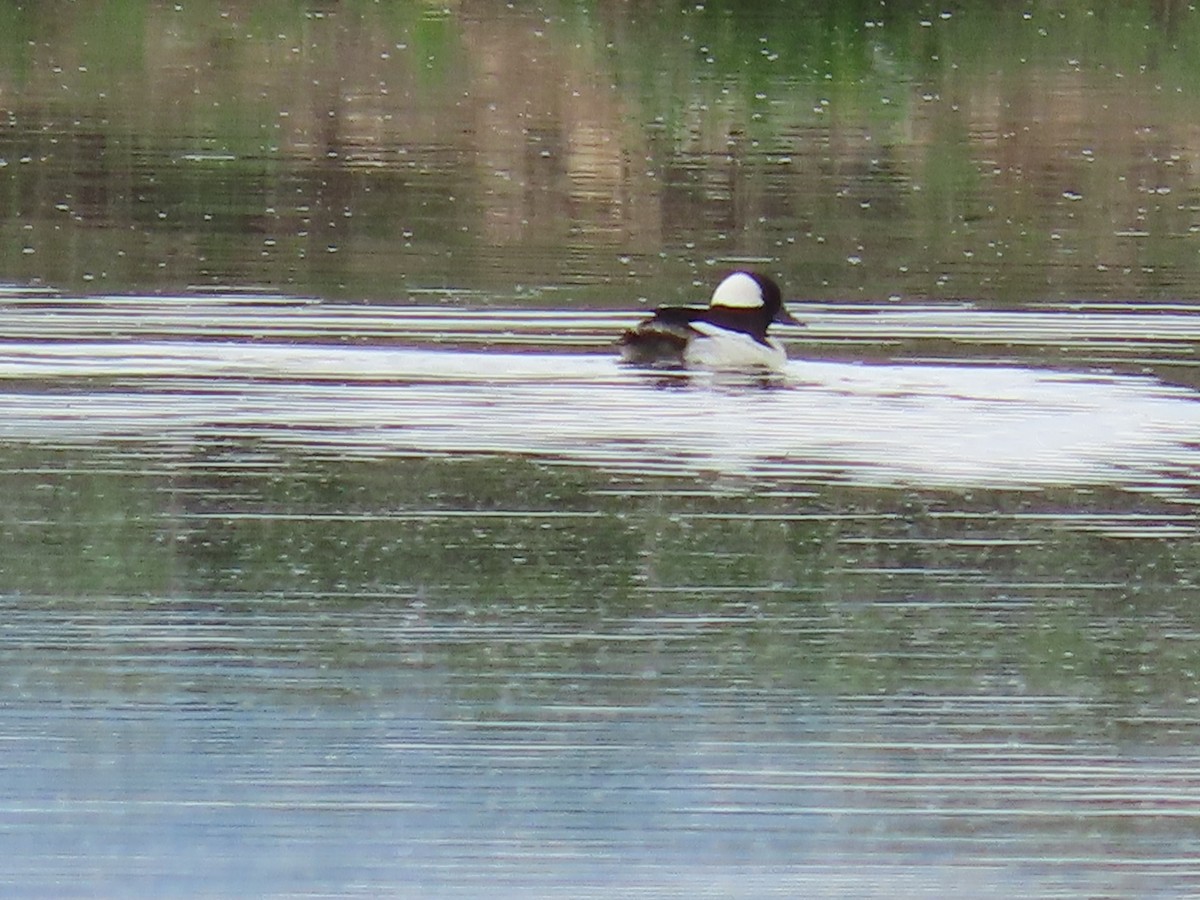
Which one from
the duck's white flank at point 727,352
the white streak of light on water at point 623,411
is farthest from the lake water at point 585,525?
the duck's white flank at point 727,352

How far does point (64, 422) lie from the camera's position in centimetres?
968

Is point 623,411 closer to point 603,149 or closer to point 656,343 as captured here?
point 656,343

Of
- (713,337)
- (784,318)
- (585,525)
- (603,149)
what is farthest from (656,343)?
(603,149)

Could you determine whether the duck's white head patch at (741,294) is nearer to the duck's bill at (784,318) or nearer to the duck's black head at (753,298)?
the duck's black head at (753,298)

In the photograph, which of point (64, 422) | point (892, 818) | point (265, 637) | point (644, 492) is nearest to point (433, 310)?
point (64, 422)

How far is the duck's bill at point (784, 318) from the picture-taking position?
12.0 m

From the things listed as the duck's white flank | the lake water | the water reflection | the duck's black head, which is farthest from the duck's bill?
the water reflection

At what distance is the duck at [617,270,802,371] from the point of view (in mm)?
11109

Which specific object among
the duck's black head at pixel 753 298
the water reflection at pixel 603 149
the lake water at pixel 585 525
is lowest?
the lake water at pixel 585 525

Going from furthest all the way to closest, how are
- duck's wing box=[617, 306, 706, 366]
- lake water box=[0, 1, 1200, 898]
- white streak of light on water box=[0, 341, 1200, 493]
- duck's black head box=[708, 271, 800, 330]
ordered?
duck's black head box=[708, 271, 800, 330] → duck's wing box=[617, 306, 706, 366] → white streak of light on water box=[0, 341, 1200, 493] → lake water box=[0, 1, 1200, 898]

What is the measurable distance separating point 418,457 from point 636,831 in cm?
368

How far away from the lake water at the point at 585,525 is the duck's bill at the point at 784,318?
10 cm

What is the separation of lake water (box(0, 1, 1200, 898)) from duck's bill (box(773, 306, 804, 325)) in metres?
0.10

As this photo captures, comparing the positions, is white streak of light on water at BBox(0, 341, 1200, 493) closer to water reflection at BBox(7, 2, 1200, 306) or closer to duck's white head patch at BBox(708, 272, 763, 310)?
duck's white head patch at BBox(708, 272, 763, 310)
